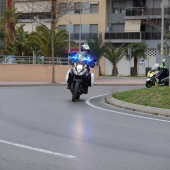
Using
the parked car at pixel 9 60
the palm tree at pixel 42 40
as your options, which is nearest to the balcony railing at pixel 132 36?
the palm tree at pixel 42 40

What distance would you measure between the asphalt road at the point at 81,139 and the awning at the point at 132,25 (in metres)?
44.7

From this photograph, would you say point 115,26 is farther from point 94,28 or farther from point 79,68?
point 79,68

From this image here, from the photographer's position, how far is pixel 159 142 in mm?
9125

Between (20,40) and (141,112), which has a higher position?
(20,40)

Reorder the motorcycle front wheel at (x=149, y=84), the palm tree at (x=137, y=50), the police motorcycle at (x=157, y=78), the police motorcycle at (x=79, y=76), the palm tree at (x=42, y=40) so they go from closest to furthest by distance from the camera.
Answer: the police motorcycle at (x=79, y=76)
the police motorcycle at (x=157, y=78)
the motorcycle front wheel at (x=149, y=84)
the palm tree at (x=42, y=40)
the palm tree at (x=137, y=50)

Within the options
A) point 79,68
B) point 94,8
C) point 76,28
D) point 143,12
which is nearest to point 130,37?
point 143,12

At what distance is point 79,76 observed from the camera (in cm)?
1705

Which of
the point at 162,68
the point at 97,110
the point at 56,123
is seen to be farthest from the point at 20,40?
the point at 56,123

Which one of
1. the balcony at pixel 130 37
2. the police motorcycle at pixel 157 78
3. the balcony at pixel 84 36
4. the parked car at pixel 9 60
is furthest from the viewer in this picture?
the balcony at pixel 84 36

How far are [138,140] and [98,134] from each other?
40.0 inches

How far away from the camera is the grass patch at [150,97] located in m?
14.6

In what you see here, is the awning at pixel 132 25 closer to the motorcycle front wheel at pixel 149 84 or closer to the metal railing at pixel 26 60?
the metal railing at pixel 26 60

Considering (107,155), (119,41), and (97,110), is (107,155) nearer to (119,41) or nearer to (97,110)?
(97,110)

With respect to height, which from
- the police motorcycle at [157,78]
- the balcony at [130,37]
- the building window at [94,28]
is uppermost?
the building window at [94,28]
